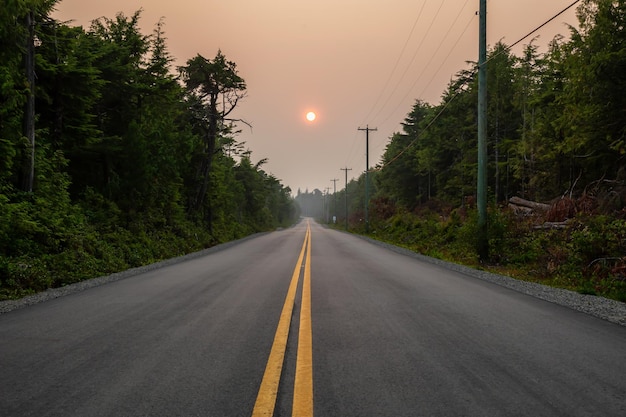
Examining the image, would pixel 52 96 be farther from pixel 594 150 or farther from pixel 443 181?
A: pixel 443 181

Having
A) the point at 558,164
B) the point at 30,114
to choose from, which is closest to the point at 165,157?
the point at 30,114

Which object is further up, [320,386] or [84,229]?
[84,229]

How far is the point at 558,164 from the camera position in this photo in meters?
23.9

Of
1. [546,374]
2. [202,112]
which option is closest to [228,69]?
[202,112]

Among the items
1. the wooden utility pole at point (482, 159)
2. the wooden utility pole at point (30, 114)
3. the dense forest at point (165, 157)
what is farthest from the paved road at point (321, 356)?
the wooden utility pole at point (30, 114)

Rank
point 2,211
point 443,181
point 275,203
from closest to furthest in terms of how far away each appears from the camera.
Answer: point 2,211 → point 443,181 → point 275,203

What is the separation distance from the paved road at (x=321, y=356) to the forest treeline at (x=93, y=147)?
4.38 metres

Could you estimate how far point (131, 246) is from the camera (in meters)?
15.0

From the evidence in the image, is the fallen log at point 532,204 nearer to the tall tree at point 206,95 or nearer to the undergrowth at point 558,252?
the undergrowth at point 558,252

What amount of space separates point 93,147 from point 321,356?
1592 centimetres

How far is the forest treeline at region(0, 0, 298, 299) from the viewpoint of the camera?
1035 cm

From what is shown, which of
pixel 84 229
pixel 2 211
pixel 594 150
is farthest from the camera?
pixel 594 150

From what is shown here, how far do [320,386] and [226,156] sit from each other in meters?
44.7

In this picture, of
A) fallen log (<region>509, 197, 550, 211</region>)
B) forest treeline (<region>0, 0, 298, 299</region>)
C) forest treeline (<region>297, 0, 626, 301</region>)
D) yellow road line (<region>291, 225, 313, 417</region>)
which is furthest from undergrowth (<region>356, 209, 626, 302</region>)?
forest treeline (<region>0, 0, 298, 299</region>)
